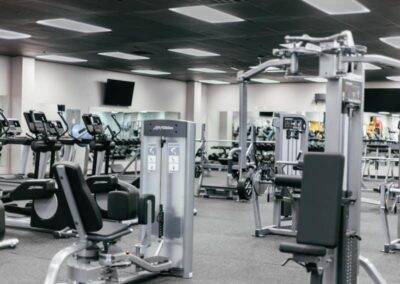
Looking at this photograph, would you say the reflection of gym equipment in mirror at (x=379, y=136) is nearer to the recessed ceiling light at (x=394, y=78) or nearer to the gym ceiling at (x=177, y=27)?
the recessed ceiling light at (x=394, y=78)

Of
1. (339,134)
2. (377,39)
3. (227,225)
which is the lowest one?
(227,225)

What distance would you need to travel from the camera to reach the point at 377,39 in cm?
949

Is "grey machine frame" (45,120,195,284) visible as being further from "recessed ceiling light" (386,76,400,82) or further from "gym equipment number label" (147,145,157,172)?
"recessed ceiling light" (386,76,400,82)

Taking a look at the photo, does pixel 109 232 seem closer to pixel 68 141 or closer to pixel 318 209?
pixel 318 209

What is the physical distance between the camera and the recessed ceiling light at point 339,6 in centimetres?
698

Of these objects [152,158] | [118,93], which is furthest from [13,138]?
[152,158]

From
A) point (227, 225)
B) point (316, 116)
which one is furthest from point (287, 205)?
point (316, 116)

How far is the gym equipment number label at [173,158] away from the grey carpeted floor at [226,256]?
35.5 inches

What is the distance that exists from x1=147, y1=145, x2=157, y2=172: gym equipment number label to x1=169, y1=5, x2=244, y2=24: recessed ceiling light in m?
3.35

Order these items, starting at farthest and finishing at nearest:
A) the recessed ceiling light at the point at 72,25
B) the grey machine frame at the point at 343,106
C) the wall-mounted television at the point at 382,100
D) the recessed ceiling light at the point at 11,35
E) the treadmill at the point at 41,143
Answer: the wall-mounted television at the point at 382,100 < the recessed ceiling light at the point at 11,35 < the treadmill at the point at 41,143 < the recessed ceiling light at the point at 72,25 < the grey machine frame at the point at 343,106

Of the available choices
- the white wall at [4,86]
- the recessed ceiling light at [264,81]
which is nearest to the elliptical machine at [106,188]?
the white wall at [4,86]

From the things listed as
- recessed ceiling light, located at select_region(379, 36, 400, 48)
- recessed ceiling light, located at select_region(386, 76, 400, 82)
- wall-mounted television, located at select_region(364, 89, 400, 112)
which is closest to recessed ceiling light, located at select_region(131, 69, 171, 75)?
wall-mounted television, located at select_region(364, 89, 400, 112)

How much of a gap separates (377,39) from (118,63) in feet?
22.1

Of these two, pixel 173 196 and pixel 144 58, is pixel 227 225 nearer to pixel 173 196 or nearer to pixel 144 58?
pixel 173 196
